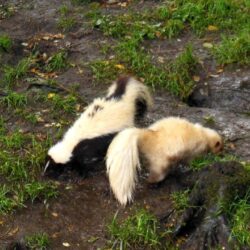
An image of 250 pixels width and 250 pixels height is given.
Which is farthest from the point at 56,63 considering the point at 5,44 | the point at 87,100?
the point at 87,100

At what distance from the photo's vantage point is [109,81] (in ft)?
22.7

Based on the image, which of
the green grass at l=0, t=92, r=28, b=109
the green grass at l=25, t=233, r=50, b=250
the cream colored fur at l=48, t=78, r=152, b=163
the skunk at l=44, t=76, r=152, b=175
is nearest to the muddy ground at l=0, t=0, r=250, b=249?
the green grass at l=25, t=233, r=50, b=250

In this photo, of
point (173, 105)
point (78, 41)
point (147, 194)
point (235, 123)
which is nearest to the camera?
point (147, 194)

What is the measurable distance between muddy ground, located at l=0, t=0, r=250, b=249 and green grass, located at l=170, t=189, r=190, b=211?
0.06m

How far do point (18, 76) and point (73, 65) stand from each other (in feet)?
2.10

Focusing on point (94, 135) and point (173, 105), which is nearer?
point (94, 135)

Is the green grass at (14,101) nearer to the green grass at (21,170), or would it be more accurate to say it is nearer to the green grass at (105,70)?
the green grass at (21,170)

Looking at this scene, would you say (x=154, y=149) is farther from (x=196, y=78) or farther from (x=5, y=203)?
(x=196, y=78)

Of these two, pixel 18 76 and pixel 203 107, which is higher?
pixel 18 76

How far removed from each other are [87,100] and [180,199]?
6.30 ft

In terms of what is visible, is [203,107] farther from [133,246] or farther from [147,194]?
[133,246]

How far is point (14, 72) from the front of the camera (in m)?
7.01

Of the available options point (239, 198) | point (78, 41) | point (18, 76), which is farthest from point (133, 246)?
point (78, 41)

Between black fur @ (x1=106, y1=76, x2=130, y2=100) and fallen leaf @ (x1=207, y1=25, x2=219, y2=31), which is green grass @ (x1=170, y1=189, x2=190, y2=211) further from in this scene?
fallen leaf @ (x1=207, y1=25, x2=219, y2=31)
